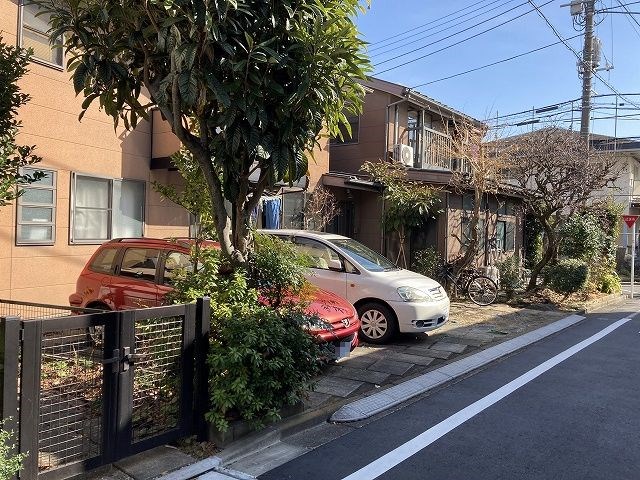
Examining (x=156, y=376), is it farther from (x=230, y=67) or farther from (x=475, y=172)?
(x=475, y=172)

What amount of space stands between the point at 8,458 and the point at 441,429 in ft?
11.7

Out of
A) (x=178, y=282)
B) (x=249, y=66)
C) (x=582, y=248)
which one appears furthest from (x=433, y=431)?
(x=582, y=248)

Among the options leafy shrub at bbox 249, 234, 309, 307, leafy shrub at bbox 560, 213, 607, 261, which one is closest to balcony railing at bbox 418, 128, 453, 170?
leafy shrub at bbox 560, 213, 607, 261

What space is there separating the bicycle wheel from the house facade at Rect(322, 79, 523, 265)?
1356 millimetres

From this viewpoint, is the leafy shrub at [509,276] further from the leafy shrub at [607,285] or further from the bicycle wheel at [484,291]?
the leafy shrub at [607,285]

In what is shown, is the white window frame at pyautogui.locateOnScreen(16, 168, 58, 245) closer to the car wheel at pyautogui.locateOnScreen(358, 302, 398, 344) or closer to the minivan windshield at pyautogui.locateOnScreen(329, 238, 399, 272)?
the minivan windshield at pyautogui.locateOnScreen(329, 238, 399, 272)

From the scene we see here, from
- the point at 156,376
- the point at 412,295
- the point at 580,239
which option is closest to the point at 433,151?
the point at 580,239

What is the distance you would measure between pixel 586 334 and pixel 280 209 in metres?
7.32

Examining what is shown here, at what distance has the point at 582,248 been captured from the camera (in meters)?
16.6

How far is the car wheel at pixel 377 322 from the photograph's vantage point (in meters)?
8.39

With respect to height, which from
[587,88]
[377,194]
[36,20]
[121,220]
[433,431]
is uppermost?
[587,88]

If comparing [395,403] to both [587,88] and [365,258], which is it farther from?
[587,88]

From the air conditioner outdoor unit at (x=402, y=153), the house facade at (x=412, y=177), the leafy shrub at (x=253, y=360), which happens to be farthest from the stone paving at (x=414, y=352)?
the air conditioner outdoor unit at (x=402, y=153)

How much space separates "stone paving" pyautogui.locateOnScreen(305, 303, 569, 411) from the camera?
6.17 metres
